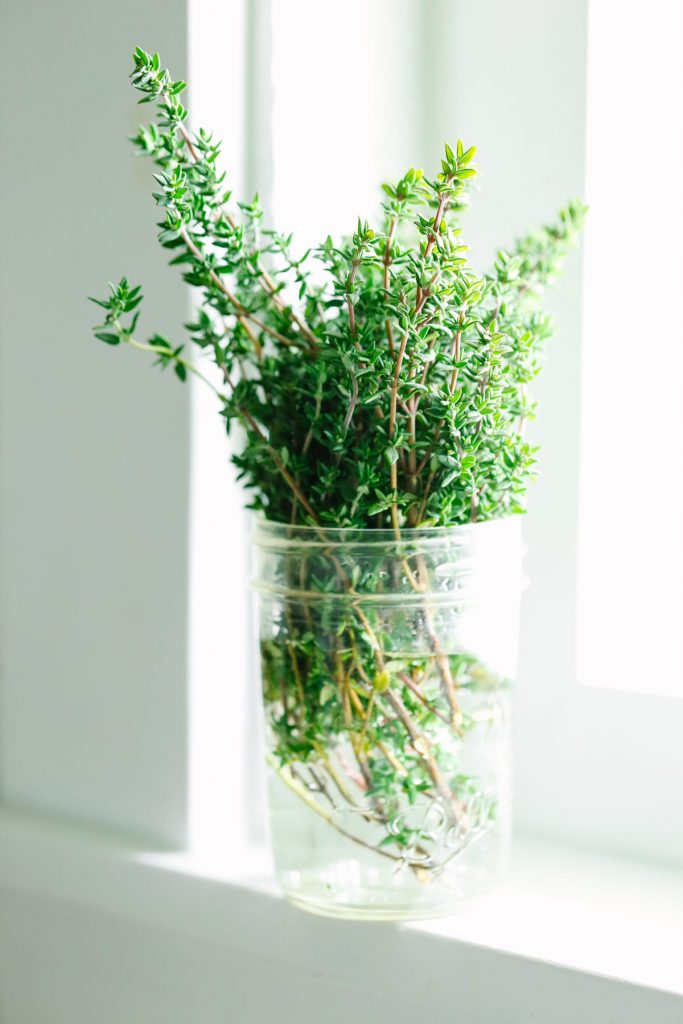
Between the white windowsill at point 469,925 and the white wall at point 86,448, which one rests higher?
the white wall at point 86,448

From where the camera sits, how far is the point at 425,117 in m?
0.94

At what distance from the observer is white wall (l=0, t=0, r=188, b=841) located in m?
0.85

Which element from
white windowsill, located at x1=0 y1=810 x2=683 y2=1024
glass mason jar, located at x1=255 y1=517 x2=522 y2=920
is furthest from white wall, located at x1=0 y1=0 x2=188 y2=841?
glass mason jar, located at x1=255 y1=517 x2=522 y2=920

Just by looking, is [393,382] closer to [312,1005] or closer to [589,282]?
[589,282]

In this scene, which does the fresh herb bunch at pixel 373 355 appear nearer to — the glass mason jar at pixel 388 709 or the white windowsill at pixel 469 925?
the glass mason jar at pixel 388 709

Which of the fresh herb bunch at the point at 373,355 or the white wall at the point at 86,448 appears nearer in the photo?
the fresh herb bunch at the point at 373,355

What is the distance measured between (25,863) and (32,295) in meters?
0.43

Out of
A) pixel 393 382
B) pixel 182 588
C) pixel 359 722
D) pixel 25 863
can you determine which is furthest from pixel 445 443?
pixel 25 863

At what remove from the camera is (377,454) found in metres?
0.66

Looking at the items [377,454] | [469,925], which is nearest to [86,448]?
[377,454]

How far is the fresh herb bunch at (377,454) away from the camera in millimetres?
633

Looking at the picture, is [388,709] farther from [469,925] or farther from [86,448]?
[86,448]

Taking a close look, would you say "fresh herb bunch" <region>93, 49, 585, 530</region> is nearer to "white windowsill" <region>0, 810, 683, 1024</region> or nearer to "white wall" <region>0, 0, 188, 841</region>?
"white wall" <region>0, 0, 188, 841</region>

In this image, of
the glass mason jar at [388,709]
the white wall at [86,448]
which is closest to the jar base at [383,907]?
the glass mason jar at [388,709]
